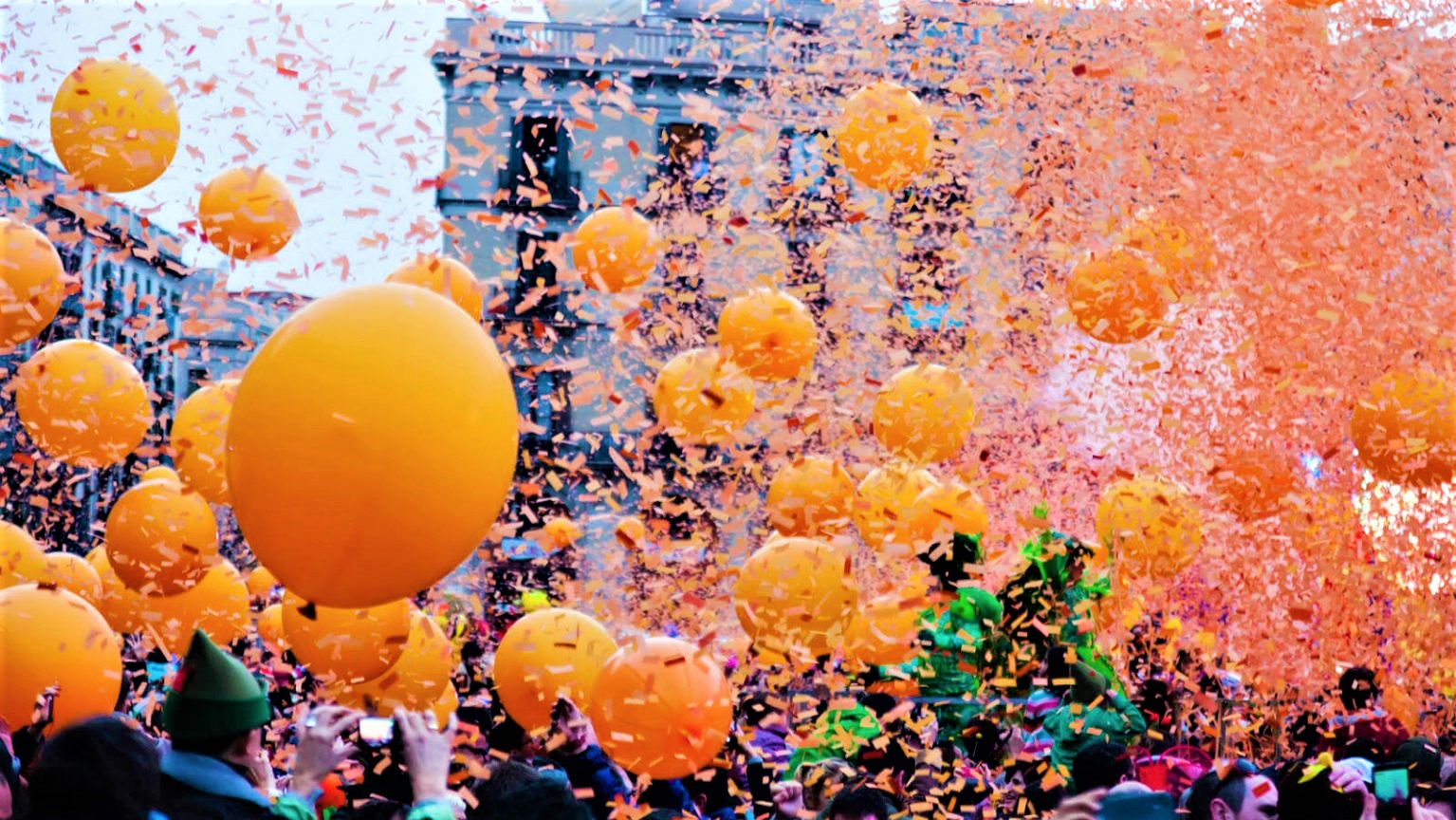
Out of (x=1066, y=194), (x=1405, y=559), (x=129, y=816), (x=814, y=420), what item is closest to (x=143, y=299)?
(x=814, y=420)

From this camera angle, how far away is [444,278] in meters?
5.14

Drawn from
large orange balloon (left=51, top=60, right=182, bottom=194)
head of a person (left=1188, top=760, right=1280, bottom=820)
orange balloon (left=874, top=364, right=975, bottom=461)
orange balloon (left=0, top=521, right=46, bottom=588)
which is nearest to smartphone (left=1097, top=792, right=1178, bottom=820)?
head of a person (left=1188, top=760, right=1280, bottom=820)

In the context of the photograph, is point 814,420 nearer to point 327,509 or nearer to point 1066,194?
point 327,509

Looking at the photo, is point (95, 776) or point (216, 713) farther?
point (216, 713)

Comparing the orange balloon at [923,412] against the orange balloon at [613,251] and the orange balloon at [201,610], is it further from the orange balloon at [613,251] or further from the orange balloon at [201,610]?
the orange balloon at [201,610]

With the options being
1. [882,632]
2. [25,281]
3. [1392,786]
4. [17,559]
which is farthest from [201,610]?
[1392,786]

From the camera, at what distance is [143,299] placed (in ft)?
17.8

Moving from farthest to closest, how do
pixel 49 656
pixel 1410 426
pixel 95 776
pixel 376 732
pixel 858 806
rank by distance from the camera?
1. pixel 376 732
2. pixel 1410 426
3. pixel 49 656
4. pixel 858 806
5. pixel 95 776

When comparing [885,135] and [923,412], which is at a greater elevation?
[885,135]

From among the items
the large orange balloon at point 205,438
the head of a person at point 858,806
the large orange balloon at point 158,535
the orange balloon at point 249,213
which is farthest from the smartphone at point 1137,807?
the large orange balloon at point 158,535

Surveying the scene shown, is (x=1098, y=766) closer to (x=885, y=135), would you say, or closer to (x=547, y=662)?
(x=547, y=662)

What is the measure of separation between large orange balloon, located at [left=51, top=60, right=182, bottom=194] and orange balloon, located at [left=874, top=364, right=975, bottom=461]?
282 cm

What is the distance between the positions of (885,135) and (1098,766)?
2436mm

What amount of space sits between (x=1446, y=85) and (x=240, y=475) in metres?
6.44
